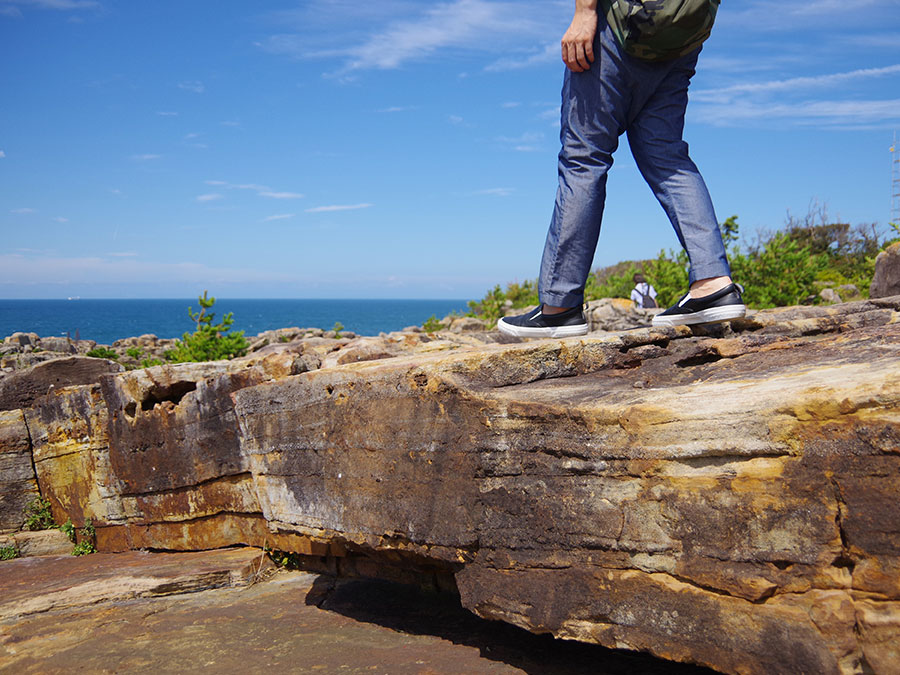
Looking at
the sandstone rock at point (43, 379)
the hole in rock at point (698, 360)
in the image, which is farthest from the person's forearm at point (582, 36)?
the sandstone rock at point (43, 379)

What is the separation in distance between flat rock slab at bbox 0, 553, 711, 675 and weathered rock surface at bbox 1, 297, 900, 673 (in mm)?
337

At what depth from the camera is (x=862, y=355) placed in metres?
3.03

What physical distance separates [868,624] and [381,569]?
3.22 m

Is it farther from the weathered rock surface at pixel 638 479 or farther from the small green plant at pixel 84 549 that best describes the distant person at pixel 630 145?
the small green plant at pixel 84 549

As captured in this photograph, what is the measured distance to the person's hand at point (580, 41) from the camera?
3678 mm

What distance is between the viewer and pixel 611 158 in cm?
394

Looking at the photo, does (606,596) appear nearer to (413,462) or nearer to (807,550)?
(807,550)

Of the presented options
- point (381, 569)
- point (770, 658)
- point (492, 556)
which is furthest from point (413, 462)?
point (770, 658)

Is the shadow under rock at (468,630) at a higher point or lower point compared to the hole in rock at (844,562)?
lower

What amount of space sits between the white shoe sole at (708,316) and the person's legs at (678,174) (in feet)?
0.40

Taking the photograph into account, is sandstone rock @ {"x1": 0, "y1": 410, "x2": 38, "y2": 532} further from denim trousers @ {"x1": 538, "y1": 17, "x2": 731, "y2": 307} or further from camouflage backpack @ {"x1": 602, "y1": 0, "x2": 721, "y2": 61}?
camouflage backpack @ {"x1": 602, "y1": 0, "x2": 721, "y2": 61}

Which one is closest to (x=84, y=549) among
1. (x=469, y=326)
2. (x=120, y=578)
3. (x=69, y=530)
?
(x=69, y=530)

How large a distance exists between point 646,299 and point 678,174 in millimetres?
9734

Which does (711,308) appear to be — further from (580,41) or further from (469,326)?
(469,326)
